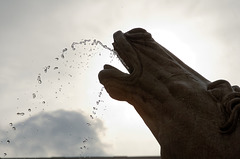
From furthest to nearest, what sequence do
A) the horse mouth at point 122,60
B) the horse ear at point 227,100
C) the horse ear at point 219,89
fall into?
the horse mouth at point 122,60, the horse ear at point 219,89, the horse ear at point 227,100

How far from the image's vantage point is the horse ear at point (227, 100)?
3469 mm

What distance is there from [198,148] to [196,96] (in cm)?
55

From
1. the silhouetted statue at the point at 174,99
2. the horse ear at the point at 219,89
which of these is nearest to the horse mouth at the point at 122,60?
the silhouetted statue at the point at 174,99

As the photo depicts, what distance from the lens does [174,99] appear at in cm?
379

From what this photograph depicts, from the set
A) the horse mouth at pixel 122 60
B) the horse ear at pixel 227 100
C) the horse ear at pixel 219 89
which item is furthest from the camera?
the horse mouth at pixel 122 60

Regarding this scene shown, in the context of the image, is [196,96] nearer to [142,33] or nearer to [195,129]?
[195,129]

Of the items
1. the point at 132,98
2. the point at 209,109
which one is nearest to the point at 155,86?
the point at 132,98

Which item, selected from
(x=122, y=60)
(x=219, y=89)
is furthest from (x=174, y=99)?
(x=122, y=60)

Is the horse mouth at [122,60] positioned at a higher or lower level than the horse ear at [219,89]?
higher

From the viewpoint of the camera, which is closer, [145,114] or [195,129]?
[195,129]

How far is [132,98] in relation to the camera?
411 centimetres

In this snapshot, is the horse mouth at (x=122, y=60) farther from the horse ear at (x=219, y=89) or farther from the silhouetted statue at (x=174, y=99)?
the horse ear at (x=219, y=89)

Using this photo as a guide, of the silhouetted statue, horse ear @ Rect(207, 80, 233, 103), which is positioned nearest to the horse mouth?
the silhouetted statue

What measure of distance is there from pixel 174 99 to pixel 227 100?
1.73ft
